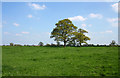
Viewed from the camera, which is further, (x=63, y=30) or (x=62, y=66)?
(x=63, y=30)

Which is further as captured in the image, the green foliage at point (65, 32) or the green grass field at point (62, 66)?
the green foliage at point (65, 32)

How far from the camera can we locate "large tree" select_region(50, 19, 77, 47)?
161ft

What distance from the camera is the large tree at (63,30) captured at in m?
49.2

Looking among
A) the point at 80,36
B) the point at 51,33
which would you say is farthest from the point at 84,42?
the point at 51,33

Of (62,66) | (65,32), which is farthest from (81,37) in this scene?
(62,66)

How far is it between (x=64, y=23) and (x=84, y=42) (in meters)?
15.9

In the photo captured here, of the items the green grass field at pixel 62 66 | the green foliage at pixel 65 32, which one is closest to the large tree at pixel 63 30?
the green foliage at pixel 65 32

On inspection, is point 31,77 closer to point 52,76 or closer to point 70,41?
point 52,76

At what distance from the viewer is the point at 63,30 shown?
50.4m

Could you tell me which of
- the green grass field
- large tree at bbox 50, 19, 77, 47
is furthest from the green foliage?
the green grass field

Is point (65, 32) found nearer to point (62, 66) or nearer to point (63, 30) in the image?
point (63, 30)

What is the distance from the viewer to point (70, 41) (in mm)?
51406

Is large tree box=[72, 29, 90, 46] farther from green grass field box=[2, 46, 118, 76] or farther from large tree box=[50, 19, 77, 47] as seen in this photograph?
green grass field box=[2, 46, 118, 76]

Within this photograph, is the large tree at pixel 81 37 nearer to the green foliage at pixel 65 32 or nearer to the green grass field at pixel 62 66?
the green foliage at pixel 65 32
